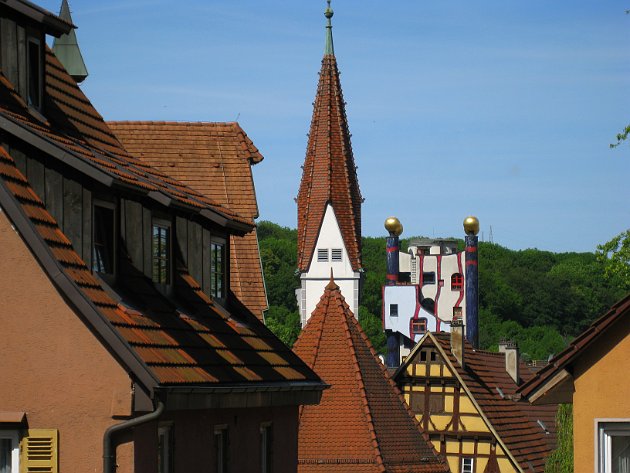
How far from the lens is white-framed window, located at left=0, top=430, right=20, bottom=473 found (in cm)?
1383

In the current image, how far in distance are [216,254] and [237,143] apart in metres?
9.12

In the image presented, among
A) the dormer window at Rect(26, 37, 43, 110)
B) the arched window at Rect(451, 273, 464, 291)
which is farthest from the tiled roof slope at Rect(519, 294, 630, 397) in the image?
the arched window at Rect(451, 273, 464, 291)

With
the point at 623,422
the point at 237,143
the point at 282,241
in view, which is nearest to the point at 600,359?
the point at 623,422

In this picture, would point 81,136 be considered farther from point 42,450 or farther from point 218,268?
point 42,450

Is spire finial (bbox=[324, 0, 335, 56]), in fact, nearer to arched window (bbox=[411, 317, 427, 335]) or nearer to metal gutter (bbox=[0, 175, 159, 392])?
arched window (bbox=[411, 317, 427, 335])

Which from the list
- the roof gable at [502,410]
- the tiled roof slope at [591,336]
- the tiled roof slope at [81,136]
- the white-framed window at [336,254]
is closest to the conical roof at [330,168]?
the white-framed window at [336,254]

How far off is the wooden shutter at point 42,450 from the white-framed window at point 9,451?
176 millimetres

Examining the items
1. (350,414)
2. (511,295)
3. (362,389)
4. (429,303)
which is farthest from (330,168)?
(350,414)

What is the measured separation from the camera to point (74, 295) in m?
13.6

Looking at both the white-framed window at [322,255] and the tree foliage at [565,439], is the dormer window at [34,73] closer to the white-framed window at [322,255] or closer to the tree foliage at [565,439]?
the tree foliage at [565,439]

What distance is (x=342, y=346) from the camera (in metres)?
32.3

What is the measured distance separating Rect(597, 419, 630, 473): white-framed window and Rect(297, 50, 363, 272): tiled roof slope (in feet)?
256

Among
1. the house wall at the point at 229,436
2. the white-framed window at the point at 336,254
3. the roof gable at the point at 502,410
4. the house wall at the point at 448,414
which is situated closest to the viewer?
the house wall at the point at 229,436

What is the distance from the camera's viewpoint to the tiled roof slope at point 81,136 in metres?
14.4
